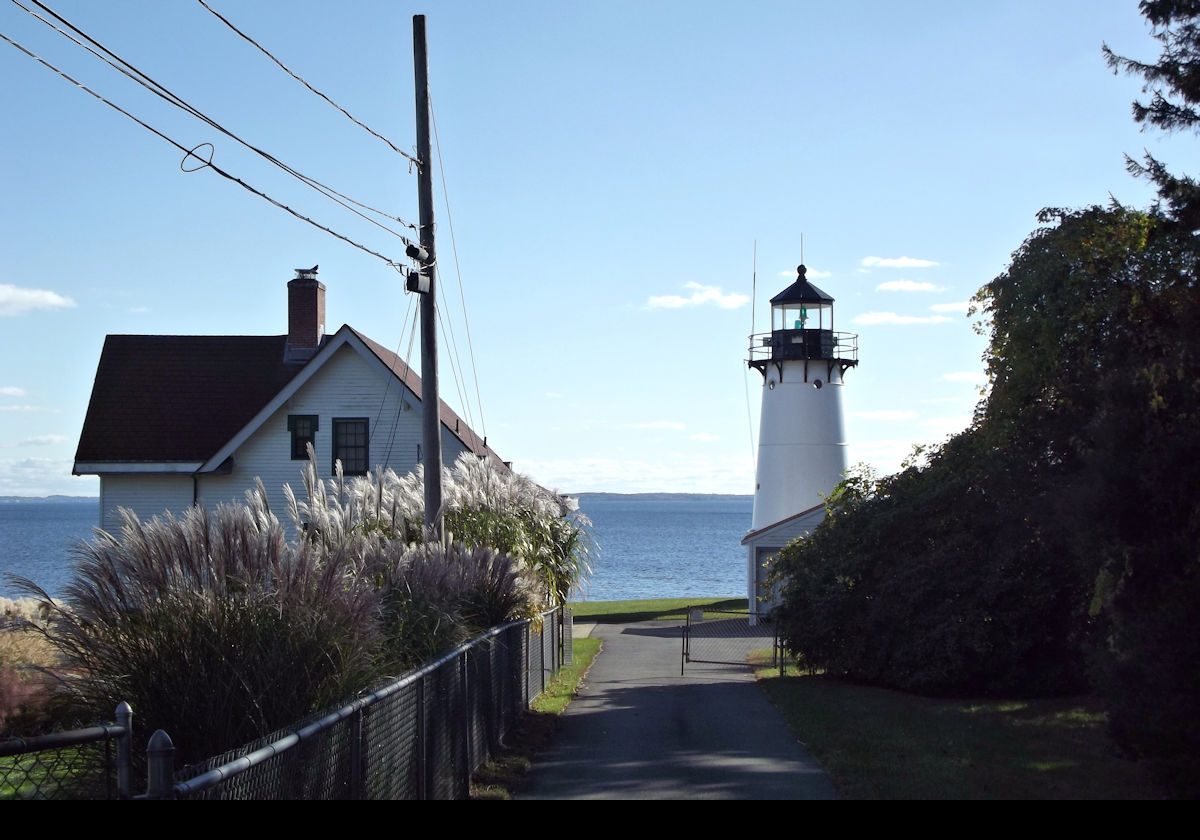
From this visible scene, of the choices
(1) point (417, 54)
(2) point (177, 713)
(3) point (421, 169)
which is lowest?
(2) point (177, 713)

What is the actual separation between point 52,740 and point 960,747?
29.3 feet

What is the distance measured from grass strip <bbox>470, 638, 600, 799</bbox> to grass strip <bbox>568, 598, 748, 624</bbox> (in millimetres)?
17438

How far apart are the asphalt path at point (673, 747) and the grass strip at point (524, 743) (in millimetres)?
155

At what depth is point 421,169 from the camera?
14.8 m

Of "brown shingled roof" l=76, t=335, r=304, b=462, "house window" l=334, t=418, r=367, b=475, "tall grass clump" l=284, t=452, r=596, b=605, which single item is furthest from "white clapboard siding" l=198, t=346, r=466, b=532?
"tall grass clump" l=284, t=452, r=596, b=605

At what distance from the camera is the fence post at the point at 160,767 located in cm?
405

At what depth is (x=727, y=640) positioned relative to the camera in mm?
29359

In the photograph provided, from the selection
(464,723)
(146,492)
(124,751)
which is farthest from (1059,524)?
(146,492)

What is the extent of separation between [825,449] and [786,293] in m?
5.09

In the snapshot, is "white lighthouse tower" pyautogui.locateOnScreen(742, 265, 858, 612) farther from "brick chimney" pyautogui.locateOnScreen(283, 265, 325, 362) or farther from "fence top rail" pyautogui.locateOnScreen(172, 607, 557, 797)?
"fence top rail" pyautogui.locateOnScreen(172, 607, 557, 797)

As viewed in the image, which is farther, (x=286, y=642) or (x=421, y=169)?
(x=421, y=169)

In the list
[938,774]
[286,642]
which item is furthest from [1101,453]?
[286,642]
